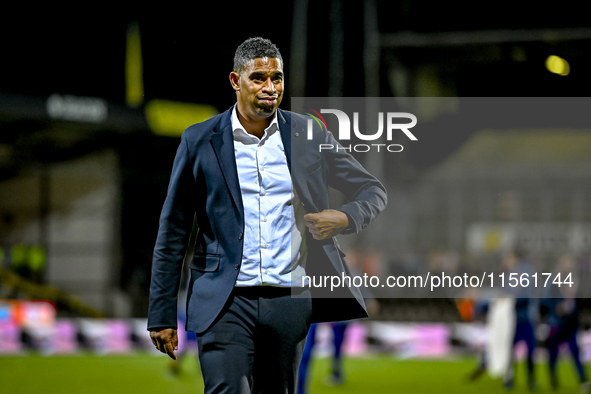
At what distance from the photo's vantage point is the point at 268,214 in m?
3.24

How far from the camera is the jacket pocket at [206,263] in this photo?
3225mm

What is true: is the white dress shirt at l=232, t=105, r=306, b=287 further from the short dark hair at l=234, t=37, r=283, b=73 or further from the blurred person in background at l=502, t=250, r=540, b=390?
the blurred person in background at l=502, t=250, r=540, b=390

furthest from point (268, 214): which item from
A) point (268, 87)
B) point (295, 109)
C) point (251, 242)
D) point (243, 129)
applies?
point (295, 109)

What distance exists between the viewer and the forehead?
3.22m

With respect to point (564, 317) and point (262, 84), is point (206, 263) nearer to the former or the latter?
point (262, 84)

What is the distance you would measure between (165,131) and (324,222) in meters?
14.3

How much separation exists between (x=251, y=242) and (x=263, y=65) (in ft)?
2.50

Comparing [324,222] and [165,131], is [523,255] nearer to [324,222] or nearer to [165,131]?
[324,222]

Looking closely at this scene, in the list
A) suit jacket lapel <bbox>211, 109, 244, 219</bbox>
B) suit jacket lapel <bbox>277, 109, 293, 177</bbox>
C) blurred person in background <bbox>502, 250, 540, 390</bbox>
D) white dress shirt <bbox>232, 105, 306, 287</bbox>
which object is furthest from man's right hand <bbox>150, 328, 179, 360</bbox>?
blurred person in background <bbox>502, 250, 540, 390</bbox>

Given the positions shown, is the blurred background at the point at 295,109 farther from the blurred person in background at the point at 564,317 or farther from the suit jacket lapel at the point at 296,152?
the suit jacket lapel at the point at 296,152

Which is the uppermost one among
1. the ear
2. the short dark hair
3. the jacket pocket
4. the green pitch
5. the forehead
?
the short dark hair

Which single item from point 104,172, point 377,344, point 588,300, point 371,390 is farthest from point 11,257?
point 588,300

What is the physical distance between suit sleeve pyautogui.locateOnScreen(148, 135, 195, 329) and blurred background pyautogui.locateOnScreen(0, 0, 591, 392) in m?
1.76

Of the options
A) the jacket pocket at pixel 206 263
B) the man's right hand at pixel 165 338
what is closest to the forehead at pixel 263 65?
the jacket pocket at pixel 206 263
